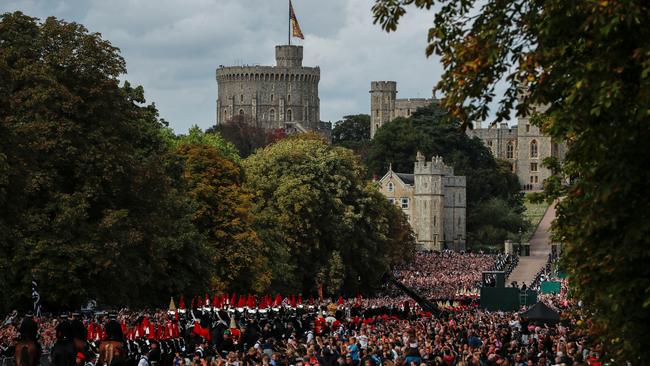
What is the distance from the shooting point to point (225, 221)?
6159 centimetres

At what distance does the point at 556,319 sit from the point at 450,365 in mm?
14283

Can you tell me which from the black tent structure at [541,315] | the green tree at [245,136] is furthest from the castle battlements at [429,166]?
the black tent structure at [541,315]

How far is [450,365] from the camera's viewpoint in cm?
2709

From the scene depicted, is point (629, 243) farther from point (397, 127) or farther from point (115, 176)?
point (397, 127)

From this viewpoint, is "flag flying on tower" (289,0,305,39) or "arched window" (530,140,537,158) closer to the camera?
"flag flying on tower" (289,0,305,39)

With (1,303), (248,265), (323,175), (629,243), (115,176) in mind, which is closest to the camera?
(629,243)

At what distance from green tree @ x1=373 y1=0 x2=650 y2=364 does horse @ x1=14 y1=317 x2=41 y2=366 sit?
8.18 m

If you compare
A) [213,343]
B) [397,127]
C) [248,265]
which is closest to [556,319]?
[213,343]

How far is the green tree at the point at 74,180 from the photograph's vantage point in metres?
44.2

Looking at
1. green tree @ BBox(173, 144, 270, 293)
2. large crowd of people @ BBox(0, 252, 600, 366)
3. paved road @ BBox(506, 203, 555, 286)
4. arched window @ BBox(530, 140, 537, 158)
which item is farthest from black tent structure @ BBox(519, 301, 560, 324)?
arched window @ BBox(530, 140, 537, 158)

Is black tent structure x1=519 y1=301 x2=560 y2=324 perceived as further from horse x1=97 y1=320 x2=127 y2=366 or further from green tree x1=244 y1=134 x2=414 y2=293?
green tree x1=244 y1=134 x2=414 y2=293

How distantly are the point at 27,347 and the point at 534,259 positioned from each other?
345 feet

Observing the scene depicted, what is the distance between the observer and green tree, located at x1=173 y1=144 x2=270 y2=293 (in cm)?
6062

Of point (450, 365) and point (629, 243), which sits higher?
point (629, 243)
